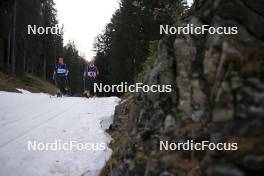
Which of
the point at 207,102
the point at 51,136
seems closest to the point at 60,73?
the point at 51,136

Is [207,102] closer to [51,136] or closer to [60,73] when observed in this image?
[51,136]

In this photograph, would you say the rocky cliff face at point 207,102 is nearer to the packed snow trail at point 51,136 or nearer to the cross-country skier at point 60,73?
the packed snow trail at point 51,136

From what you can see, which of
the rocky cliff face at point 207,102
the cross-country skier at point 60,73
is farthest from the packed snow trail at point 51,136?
the cross-country skier at point 60,73

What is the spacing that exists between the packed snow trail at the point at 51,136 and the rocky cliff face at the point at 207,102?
1416mm

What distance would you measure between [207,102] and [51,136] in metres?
6.01

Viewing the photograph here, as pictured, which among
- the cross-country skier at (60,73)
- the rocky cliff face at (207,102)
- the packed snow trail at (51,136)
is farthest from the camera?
the cross-country skier at (60,73)

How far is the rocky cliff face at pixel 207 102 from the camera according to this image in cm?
521

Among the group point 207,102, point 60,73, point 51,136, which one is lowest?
point 51,136

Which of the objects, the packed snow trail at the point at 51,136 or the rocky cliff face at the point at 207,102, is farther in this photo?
the packed snow trail at the point at 51,136

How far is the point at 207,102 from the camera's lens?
6094 mm

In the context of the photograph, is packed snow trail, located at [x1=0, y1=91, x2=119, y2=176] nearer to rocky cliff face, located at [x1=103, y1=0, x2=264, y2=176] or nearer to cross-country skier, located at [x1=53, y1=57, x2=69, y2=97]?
rocky cliff face, located at [x1=103, y1=0, x2=264, y2=176]

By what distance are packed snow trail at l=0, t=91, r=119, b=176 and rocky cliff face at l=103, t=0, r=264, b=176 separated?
142 centimetres

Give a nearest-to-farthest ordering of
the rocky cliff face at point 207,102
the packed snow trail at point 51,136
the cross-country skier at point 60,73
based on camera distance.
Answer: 1. the rocky cliff face at point 207,102
2. the packed snow trail at point 51,136
3. the cross-country skier at point 60,73

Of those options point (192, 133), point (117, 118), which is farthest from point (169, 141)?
point (117, 118)
